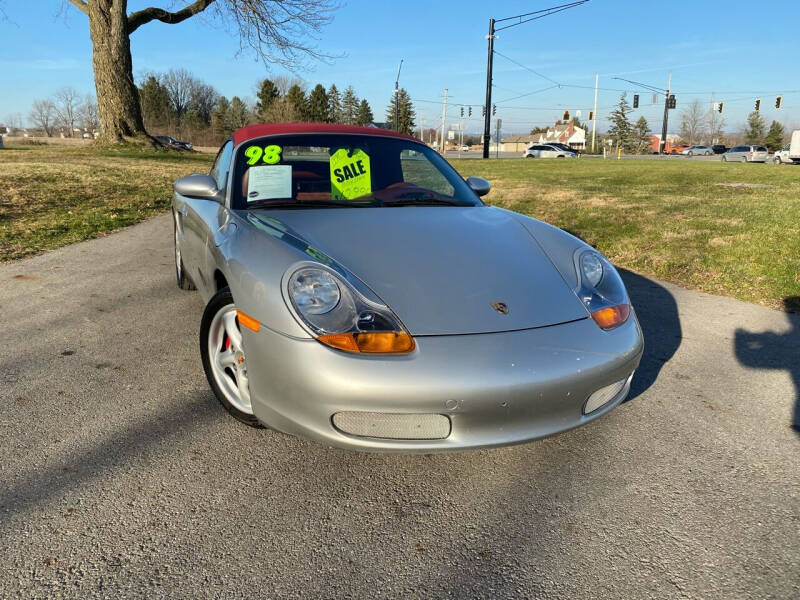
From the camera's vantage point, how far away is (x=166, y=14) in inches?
931

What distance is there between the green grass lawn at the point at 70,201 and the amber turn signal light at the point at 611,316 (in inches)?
238

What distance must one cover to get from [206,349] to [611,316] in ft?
→ 5.97

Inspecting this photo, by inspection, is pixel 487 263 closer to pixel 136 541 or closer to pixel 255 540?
pixel 255 540

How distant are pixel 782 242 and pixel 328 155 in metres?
5.56

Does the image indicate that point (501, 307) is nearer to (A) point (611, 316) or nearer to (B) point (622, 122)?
(A) point (611, 316)

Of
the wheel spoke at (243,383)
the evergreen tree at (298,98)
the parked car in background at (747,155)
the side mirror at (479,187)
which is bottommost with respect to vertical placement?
the wheel spoke at (243,383)

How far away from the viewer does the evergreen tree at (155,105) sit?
83.8 metres

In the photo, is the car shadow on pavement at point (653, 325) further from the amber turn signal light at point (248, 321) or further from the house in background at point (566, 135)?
the house in background at point (566, 135)

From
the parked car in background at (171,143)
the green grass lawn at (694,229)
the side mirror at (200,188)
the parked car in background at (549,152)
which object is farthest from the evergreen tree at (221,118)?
the side mirror at (200,188)

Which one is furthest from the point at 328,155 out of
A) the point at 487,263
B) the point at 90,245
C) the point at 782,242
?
the point at 782,242

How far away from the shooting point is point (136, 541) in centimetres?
191

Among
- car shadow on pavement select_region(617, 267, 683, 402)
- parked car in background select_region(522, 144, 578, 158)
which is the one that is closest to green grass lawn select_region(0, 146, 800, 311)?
car shadow on pavement select_region(617, 267, 683, 402)

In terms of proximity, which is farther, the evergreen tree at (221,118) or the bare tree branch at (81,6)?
the evergreen tree at (221,118)

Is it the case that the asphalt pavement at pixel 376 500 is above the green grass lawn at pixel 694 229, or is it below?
below
